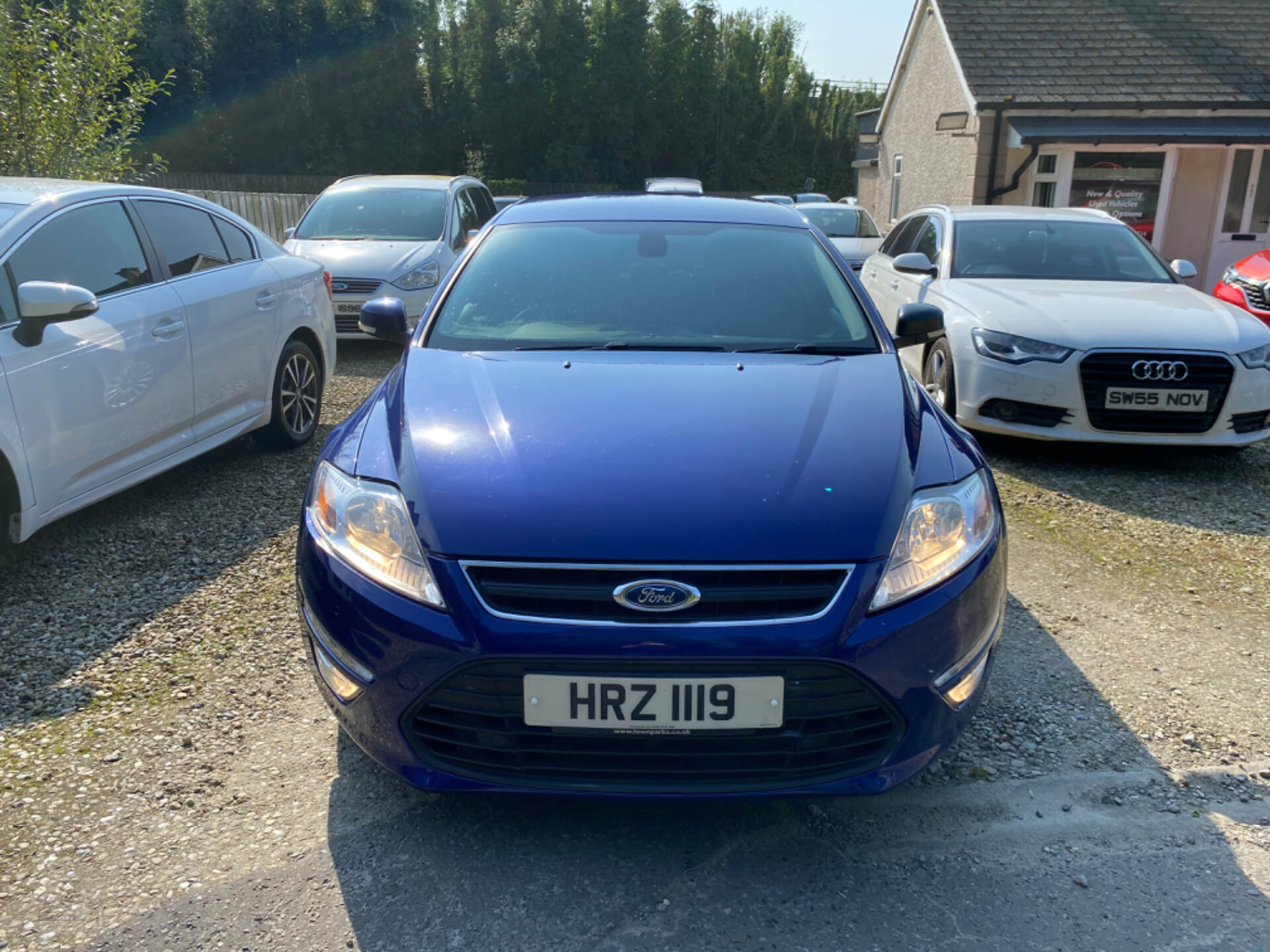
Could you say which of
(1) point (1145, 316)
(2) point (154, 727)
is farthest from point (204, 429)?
(1) point (1145, 316)

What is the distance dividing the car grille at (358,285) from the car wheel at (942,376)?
508cm

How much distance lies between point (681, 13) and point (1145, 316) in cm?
4673

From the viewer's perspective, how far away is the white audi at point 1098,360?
5.69 metres

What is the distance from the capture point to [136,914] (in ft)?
7.56

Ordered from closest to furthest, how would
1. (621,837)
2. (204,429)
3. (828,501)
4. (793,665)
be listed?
(793,665) → (828,501) → (621,837) → (204,429)

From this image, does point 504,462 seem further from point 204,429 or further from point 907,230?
point 907,230

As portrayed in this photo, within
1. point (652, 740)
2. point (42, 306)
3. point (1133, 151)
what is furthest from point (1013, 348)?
point (1133, 151)

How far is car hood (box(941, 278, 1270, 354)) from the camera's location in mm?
5754

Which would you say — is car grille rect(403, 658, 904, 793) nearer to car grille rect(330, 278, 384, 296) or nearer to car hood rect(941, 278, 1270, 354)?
car hood rect(941, 278, 1270, 354)

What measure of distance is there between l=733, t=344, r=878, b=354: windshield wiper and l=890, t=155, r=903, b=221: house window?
21513mm

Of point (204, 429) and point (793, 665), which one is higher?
point (793, 665)

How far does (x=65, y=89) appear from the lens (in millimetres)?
8398

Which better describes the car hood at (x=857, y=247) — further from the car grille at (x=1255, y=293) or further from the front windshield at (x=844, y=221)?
the car grille at (x=1255, y=293)

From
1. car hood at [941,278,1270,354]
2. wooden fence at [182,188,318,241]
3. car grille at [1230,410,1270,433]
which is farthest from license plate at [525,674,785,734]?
wooden fence at [182,188,318,241]
